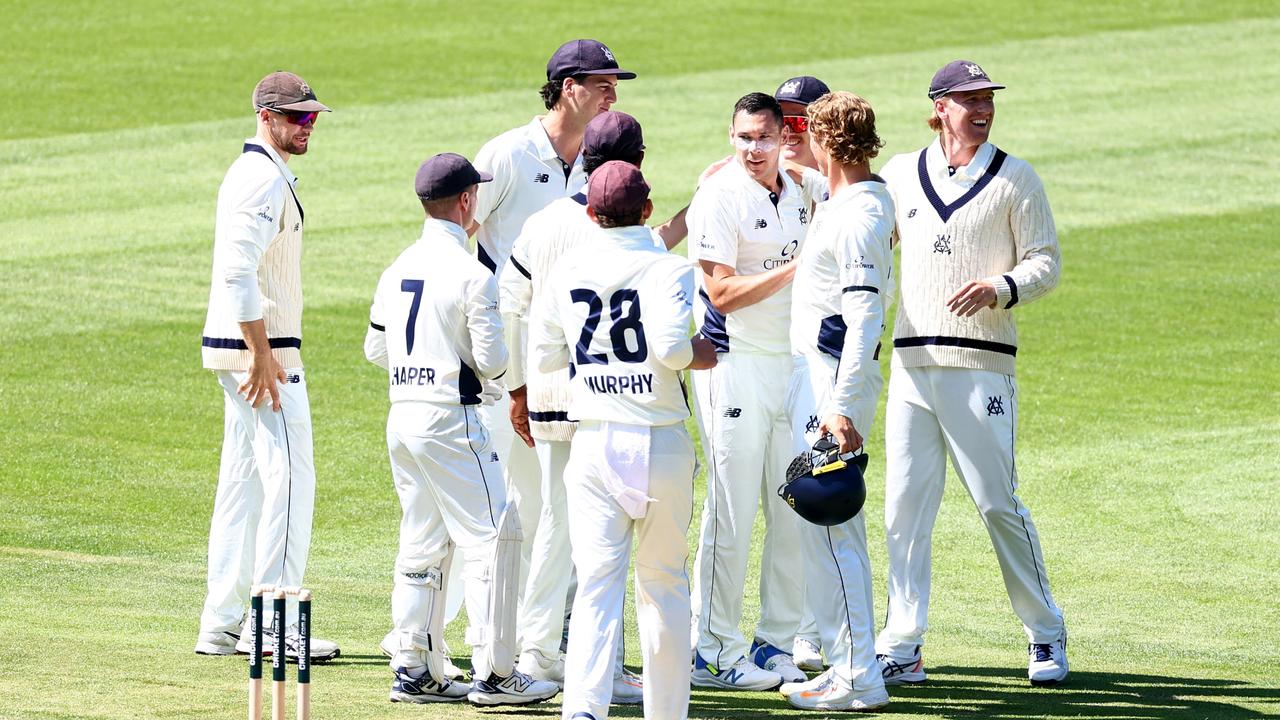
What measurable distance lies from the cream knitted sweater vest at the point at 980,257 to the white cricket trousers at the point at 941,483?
0.10 meters

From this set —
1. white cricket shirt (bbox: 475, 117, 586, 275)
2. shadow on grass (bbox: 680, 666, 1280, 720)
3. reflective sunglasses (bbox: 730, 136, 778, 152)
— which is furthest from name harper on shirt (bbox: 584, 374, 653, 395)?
white cricket shirt (bbox: 475, 117, 586, 275)

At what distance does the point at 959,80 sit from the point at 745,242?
117 centimetres

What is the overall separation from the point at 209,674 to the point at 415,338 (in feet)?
5.50

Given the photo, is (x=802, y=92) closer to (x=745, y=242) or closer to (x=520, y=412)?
(x=745, y=242)

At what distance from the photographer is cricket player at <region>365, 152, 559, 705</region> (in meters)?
7.20

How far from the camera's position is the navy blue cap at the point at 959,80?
25.4 ft

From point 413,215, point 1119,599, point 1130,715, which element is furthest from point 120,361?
point 1130,715

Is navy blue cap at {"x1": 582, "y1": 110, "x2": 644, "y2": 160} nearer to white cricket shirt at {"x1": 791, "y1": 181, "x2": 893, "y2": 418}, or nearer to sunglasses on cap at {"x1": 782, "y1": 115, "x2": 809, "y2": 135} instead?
white cricket shirt at {"x1": 791, "y1": 181, "x2": 893, "y2": 418}

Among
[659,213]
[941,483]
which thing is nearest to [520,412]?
[941,483]

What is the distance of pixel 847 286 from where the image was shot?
7.06 metres

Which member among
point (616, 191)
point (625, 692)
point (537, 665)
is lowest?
point (625, 692)

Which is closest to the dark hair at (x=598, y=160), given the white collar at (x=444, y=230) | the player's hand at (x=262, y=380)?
the white collar at (x=444, y=230)

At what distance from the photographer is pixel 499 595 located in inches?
282

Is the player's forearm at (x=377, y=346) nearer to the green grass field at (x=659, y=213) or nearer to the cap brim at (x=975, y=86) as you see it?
the green grass field at (x=659, y=213)
